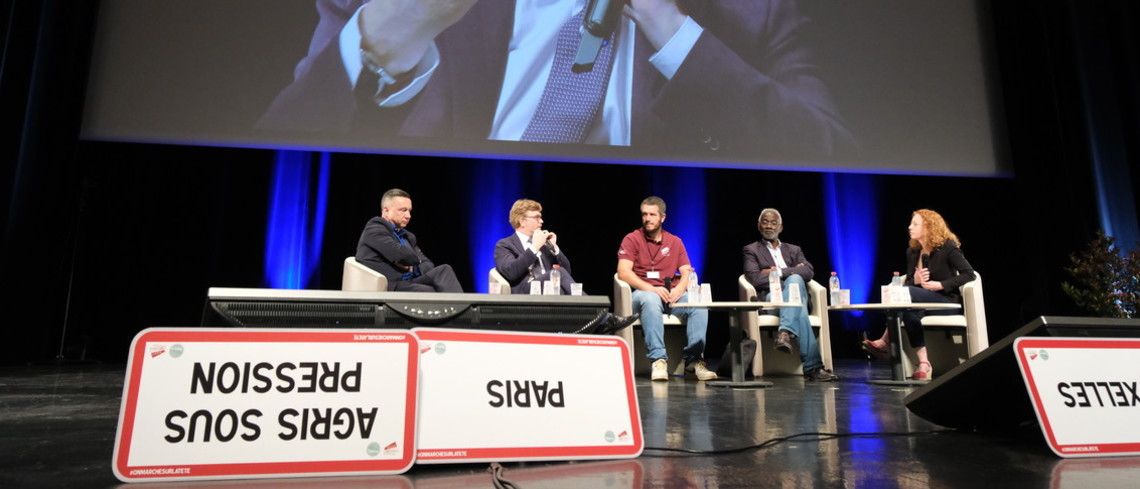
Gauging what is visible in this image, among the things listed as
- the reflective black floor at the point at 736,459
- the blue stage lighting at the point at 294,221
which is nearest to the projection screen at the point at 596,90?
the blue stage lighting at the point at 294,221

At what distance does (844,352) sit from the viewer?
6.16 metres

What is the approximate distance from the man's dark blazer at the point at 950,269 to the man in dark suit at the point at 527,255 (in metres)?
2.11

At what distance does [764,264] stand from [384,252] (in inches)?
92.0

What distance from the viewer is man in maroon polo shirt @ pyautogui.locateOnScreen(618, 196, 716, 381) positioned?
3795 millimetres

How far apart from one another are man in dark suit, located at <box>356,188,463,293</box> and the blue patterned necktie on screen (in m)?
1.54

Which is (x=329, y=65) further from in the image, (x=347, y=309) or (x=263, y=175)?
(x=347, y=309)

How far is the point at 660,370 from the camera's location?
369 centimetres

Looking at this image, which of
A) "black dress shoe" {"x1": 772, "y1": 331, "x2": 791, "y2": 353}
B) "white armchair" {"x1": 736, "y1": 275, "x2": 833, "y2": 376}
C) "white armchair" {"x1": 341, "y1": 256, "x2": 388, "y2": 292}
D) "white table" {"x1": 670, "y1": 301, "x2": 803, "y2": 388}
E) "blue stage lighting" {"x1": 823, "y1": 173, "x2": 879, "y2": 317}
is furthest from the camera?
"blue stage lighting" {"x1": 823, "y1": 173, "x2": 879, "y2": 317}

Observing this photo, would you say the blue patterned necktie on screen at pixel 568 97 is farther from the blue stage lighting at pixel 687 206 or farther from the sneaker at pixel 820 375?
the sneaker at pixel 820 375

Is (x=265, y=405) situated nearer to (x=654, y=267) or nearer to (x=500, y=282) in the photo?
(x=500, y=282)

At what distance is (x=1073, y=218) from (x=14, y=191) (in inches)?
295

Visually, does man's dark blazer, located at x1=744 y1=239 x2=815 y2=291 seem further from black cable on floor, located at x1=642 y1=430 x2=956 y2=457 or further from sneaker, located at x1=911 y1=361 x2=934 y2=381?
black cable on floor, located at x1=642 y1=430 x2=956 y2=457

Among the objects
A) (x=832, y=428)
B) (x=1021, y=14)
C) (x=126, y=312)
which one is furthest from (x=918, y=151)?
(x=126, y=312)

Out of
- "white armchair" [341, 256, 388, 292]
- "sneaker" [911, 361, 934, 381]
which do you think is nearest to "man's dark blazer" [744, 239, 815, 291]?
"sneaker" [911, 361, 934, 381]
